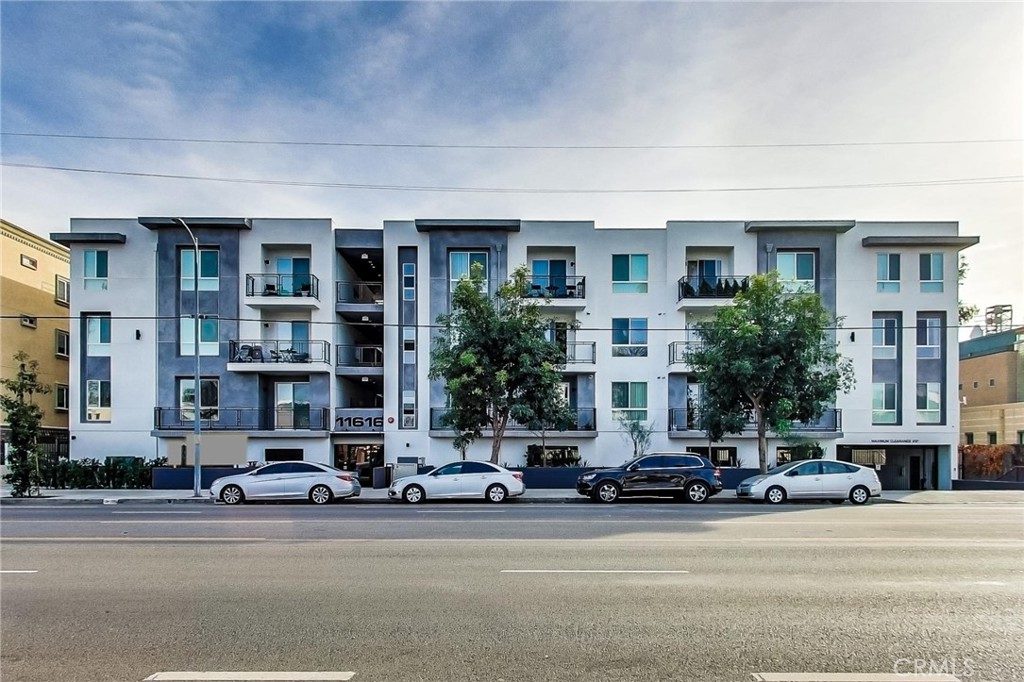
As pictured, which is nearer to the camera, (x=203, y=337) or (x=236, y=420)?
(x=236, y=420)

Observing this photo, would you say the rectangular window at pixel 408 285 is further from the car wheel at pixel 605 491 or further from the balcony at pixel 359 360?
the car wheel at pixel 605 491

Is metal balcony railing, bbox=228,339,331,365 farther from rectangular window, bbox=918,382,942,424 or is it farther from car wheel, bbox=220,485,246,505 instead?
rectangular window, bbox=918,382,942,424


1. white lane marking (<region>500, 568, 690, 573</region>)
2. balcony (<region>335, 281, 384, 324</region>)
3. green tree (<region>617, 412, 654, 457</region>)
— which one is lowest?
green tree (<region>617, 412, 654, 457</region>)

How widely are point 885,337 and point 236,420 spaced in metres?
30.1

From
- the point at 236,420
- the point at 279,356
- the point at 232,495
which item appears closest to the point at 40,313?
the point at 236,420

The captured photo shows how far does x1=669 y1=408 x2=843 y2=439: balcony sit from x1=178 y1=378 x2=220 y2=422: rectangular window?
20.7m

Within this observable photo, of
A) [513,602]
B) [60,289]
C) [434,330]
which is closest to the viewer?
[513,602]

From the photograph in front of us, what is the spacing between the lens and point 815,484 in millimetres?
17984

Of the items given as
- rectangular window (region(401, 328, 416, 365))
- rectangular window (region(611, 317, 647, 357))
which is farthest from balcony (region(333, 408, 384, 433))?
rectangular window (region(611, 317, 647, 357))

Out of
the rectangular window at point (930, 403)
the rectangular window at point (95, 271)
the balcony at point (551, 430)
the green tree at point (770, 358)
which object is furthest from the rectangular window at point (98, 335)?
the rectangular window at point (930, 403)

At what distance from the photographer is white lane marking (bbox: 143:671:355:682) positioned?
4.56 metres

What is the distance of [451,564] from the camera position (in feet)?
27.7

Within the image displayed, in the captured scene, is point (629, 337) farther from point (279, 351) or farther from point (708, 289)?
point (279, 351)

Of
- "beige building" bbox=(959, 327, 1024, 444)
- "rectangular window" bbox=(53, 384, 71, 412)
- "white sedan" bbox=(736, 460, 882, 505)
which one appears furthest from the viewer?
"beige building" bbox=(959, 327, 1024, 444)
